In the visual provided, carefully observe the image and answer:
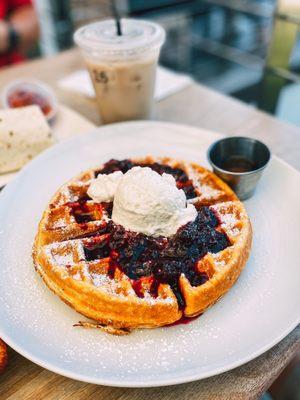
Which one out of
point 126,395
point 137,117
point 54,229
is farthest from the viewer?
point 137,117

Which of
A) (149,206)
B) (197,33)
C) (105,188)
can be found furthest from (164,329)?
(197,33)

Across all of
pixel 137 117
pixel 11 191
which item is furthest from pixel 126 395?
pixel 137 117

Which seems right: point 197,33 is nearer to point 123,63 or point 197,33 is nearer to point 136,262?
point 123,63

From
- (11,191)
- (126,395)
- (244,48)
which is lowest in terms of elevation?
(244,48)

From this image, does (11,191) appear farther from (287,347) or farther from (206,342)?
(287,347)

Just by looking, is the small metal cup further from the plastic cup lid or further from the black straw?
the black straw

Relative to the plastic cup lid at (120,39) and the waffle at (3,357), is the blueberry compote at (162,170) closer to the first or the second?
the plastic cup lid at (120,39)
